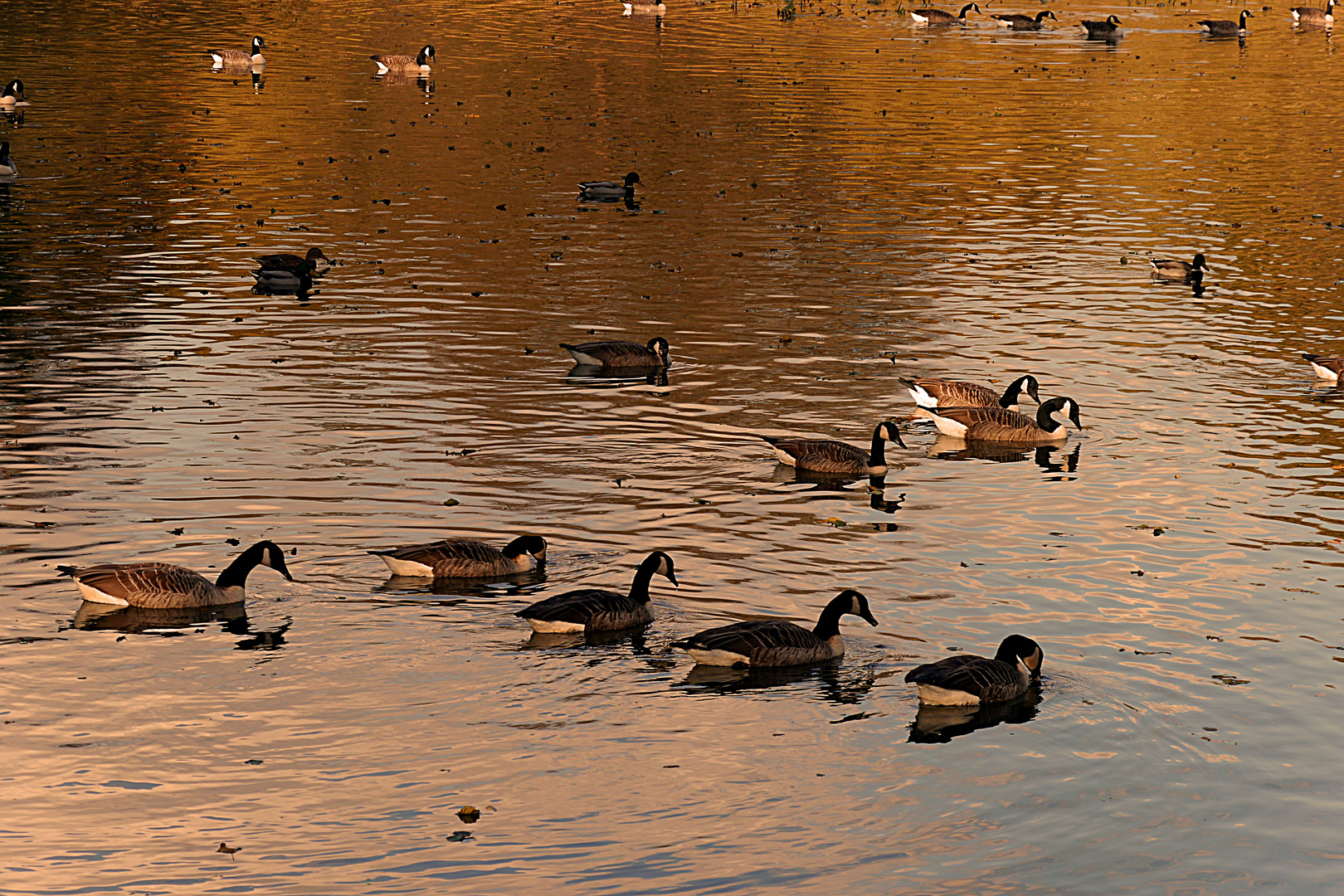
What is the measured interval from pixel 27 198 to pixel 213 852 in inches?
1589

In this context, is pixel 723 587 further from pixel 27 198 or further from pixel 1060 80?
pixel 1060 80

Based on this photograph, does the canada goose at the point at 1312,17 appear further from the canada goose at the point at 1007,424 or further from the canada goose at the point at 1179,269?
the canada goose at the point at 1007,424

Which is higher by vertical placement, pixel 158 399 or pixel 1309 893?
pixel 158 399

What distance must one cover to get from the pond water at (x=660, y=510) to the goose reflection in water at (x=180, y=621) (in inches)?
3.8

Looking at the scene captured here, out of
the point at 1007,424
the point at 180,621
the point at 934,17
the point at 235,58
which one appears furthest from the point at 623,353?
the point at 934,17

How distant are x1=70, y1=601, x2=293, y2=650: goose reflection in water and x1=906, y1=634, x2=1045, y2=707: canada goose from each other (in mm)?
7760

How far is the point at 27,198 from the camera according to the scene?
49.3 m

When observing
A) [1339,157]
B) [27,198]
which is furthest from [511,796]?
[1339,157]

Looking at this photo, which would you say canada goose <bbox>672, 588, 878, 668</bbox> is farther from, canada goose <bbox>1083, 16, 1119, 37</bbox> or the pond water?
canada goose <bbox>1083, 16, 1119, 37</bbox>

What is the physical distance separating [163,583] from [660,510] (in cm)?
789

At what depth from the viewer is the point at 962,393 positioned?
29703mm

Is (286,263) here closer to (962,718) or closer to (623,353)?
(623,353)

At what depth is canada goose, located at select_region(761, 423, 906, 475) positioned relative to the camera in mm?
26328

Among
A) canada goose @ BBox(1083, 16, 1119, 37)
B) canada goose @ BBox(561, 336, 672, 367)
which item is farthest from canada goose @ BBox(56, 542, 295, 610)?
canada goose @ BBox(1083, 16, 1119, 37)
